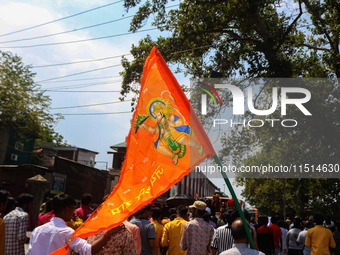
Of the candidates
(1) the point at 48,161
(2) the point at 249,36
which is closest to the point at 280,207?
(1) the point at 48,161

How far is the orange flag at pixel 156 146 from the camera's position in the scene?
3.70 meters

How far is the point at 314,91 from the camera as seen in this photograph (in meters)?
14.9

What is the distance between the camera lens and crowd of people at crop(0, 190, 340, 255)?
3.98 metres

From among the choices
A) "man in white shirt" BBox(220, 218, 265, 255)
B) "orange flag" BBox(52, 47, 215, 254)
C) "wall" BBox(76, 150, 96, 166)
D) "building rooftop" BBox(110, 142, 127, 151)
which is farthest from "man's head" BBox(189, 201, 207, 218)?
"wall" BBox(76, 150, 96, 166)

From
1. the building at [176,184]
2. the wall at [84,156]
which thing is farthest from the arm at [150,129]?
the wall at [84,156]

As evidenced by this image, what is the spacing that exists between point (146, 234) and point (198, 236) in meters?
0.85

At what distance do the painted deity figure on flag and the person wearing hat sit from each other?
9.69ft

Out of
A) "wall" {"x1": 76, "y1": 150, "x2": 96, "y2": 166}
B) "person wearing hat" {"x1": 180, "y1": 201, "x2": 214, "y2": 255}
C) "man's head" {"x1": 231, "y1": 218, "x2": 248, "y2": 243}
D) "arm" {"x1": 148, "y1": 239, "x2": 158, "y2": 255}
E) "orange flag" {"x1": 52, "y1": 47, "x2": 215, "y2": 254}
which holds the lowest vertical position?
"arm" {"x1": 148, "y1": 239, "x2": 158, "y2": 255}

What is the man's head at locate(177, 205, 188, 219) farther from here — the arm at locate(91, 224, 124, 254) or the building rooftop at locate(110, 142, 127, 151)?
the building rooftop at locate(110, 142, 127, 151)

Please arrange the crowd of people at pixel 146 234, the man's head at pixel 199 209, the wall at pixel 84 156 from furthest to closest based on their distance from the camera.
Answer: the wall at pixel 84 156, the man's head at pixel 199 209, the crowd of people at pixel 146 234

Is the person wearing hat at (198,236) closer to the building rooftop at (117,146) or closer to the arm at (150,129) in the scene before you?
the arm at (150,129)

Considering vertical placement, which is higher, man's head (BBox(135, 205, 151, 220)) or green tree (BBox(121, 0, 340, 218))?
green tree (BBox(121, 0, 340, 218))

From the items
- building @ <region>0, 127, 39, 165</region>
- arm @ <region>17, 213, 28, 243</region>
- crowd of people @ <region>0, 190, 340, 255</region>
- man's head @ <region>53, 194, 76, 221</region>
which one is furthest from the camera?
building @ <region>0, 127, 39, 165</region>

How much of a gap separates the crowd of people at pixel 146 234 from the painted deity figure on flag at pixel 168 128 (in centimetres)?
85
